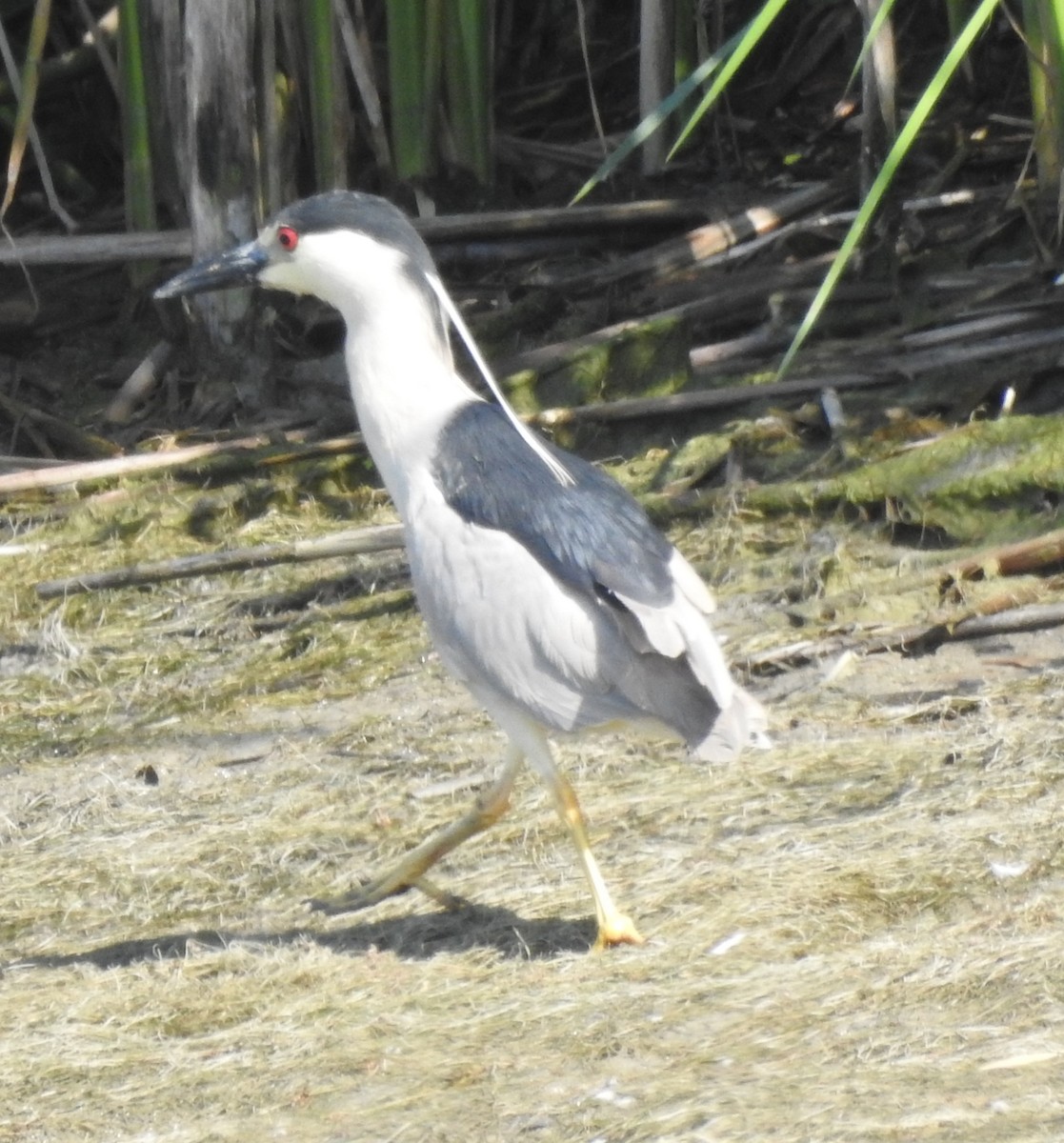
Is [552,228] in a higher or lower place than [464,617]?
higher

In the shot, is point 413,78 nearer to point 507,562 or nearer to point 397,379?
point 397,379

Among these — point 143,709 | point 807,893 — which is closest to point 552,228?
point 143,709

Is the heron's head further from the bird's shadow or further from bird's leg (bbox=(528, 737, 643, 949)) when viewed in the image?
the bird's shadow

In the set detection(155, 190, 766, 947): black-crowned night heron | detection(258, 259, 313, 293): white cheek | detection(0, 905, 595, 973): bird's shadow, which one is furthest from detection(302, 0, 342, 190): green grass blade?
detection(0, 905, 595, 973): bird's shadow

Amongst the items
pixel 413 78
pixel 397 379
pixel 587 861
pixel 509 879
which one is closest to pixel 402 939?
pixel 509 879

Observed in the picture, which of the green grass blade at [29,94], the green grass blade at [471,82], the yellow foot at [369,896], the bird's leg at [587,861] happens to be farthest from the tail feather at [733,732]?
the green grass blade at [471,82]

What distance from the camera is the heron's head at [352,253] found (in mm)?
4465

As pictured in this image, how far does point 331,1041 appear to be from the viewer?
3471 millimetres

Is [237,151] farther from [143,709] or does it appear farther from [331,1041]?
[331,1041]

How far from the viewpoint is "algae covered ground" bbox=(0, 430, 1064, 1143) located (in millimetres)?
3115

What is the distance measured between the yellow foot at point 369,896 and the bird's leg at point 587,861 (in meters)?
0.38

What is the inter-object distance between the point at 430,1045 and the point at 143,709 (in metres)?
2.47

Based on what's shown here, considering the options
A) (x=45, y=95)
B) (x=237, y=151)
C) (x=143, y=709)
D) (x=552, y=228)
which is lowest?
(x=143, y=709)

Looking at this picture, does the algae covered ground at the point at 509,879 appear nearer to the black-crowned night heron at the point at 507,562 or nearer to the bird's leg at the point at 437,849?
the bird's leg at the point at 437,849
